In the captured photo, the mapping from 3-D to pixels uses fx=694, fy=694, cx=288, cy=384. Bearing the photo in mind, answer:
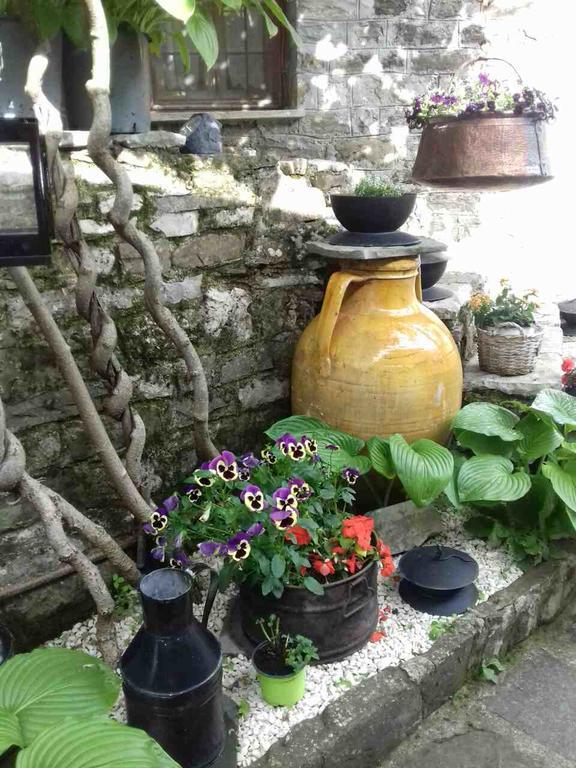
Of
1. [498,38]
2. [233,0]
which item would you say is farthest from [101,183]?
[498,38]

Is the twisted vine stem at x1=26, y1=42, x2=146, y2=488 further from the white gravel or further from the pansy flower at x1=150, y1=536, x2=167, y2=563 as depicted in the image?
the white gravel

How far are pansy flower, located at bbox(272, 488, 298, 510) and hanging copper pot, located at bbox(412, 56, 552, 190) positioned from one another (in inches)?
57.6

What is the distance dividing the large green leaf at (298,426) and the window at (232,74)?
2.25 meters

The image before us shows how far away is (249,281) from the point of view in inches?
92.7

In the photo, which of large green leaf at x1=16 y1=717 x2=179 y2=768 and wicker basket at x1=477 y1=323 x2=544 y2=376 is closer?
large green leaf at x1=16 y1=717 x2=179 y2=768

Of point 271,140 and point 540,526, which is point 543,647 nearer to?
point 540,526

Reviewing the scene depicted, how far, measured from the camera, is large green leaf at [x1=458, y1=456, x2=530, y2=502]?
83.1 inches

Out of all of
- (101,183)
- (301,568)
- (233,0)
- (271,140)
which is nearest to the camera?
(233,0)

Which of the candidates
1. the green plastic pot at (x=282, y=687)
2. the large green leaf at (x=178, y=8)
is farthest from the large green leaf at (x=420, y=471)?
the large green leaf at (x=178, y=8)

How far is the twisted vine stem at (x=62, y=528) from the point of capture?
5.04ft

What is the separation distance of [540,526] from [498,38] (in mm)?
3207

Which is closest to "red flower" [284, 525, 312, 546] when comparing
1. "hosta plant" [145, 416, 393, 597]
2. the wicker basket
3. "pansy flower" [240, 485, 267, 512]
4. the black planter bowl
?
"hosta plant" [145, 416, 393, 597]

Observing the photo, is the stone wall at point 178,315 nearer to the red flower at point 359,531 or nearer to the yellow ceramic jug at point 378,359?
the yellow ceramic jug at point 378,359

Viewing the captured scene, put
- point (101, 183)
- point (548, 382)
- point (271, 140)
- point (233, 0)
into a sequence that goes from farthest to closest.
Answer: point (271, 140) → point (548, 382) → point (101, 183) → point (233, 0)
